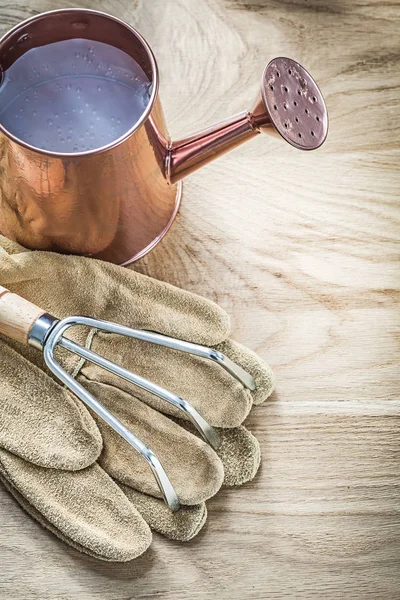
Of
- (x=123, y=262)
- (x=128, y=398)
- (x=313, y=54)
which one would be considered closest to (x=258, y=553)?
(x=128, y=398)

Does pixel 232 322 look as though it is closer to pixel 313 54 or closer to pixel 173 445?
pixel 173 445

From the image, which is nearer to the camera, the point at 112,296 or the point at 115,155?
the point at 115,155

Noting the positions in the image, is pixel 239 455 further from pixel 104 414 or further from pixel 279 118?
pixel 279 118

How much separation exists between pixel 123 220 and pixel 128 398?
149 millimetres

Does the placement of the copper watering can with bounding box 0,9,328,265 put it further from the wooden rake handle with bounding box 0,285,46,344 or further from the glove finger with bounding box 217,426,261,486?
the glove finger with bounding box 217,426,261,486

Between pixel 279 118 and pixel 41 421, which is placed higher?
pixel 279 118

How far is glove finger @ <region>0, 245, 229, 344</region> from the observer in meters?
0.66

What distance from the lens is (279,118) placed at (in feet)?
1.83

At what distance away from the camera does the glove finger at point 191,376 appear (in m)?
0.65

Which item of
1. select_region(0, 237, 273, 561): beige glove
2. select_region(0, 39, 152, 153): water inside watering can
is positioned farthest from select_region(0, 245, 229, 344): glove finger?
select_region(0, 39, 152, 153): water inside watering can

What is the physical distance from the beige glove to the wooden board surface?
0.09 feet

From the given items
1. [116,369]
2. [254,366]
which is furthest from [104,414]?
[254,366]

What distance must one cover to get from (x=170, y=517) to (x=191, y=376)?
116 mm

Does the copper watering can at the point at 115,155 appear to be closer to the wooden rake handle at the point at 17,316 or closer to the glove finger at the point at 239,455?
the wooden rake handle at the point at 17,316
